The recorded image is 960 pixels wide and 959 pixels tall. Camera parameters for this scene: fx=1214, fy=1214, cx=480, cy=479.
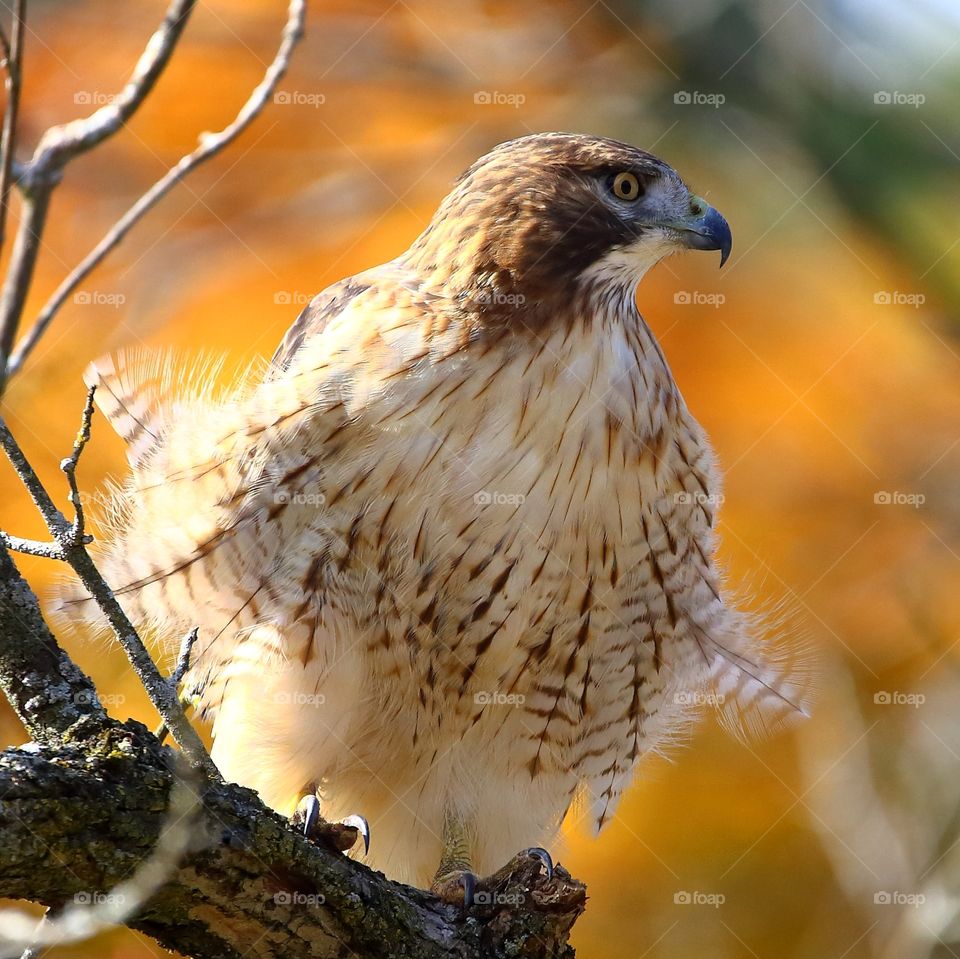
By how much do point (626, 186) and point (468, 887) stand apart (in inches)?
69.1

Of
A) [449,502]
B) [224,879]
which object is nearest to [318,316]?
[449,502]

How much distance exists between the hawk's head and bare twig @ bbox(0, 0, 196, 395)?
3.96 feet

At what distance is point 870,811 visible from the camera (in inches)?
191

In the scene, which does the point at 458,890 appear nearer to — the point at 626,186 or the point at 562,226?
the point at 562,226

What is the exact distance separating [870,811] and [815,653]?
1.34 metres

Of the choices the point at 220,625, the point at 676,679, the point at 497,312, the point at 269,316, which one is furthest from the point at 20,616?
the point at 269,316

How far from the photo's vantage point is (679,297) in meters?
6.15

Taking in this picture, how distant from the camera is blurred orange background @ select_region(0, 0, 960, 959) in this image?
5.49 meters

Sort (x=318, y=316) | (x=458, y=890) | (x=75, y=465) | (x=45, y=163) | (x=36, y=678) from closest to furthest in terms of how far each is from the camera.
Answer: (x=75, y=465) → (x=45, y=163) → (x=36, y=678) → (x=458, y=890) → (x=318, y=316)

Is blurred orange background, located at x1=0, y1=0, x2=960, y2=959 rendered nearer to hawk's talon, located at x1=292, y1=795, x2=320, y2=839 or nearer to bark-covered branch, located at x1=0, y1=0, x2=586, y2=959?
hawk's talon, located at x1=292, y1=795, x2=320, y2=839

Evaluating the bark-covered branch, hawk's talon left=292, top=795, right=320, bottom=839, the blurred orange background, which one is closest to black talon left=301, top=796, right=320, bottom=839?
hawk's talon left=292, top=795, right=320, bottom=839

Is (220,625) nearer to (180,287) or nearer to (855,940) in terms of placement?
(180,287)

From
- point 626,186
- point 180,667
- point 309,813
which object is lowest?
point 180,667

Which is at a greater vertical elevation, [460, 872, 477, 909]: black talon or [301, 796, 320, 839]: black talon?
[301, 796, 320, 839]: black talon
